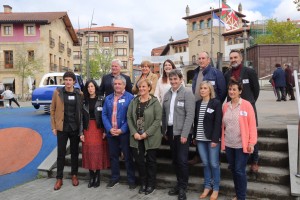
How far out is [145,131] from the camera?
5199 mm

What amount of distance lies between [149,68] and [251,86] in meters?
2.00

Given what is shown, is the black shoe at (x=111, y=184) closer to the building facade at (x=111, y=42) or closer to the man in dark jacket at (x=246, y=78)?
the man in dark jacket at (x=246, y=78)

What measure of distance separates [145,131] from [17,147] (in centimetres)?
411

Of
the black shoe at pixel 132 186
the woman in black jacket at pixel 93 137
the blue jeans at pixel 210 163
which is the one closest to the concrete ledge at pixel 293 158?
the blue jeans at pixel 210 163

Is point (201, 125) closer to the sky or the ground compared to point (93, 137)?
closer to the sky

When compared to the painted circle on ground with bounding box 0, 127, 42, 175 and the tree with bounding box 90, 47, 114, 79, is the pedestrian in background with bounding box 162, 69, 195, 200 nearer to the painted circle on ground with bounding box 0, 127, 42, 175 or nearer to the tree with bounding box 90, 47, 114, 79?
the painted circle on ground with bounding box 0, 127, 42, 175

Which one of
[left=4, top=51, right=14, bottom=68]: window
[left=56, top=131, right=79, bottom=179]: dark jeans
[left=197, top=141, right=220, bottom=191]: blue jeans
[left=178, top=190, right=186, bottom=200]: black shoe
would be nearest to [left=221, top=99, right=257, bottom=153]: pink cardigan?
[left=197, top=141, right=220, bottom=191]: blue jeans

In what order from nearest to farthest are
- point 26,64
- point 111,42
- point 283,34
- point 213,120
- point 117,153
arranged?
point 213,120, point 117,153, point 26,64, point 283,34, point 111,42

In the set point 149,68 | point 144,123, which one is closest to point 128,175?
point 144,123

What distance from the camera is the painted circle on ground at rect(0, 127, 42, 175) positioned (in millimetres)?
6867

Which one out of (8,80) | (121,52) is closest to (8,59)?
(8,80)

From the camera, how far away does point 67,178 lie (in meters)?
6.31

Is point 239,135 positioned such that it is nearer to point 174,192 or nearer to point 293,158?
point 293,158

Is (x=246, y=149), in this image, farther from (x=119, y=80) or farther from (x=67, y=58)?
(x=67, y=58)
